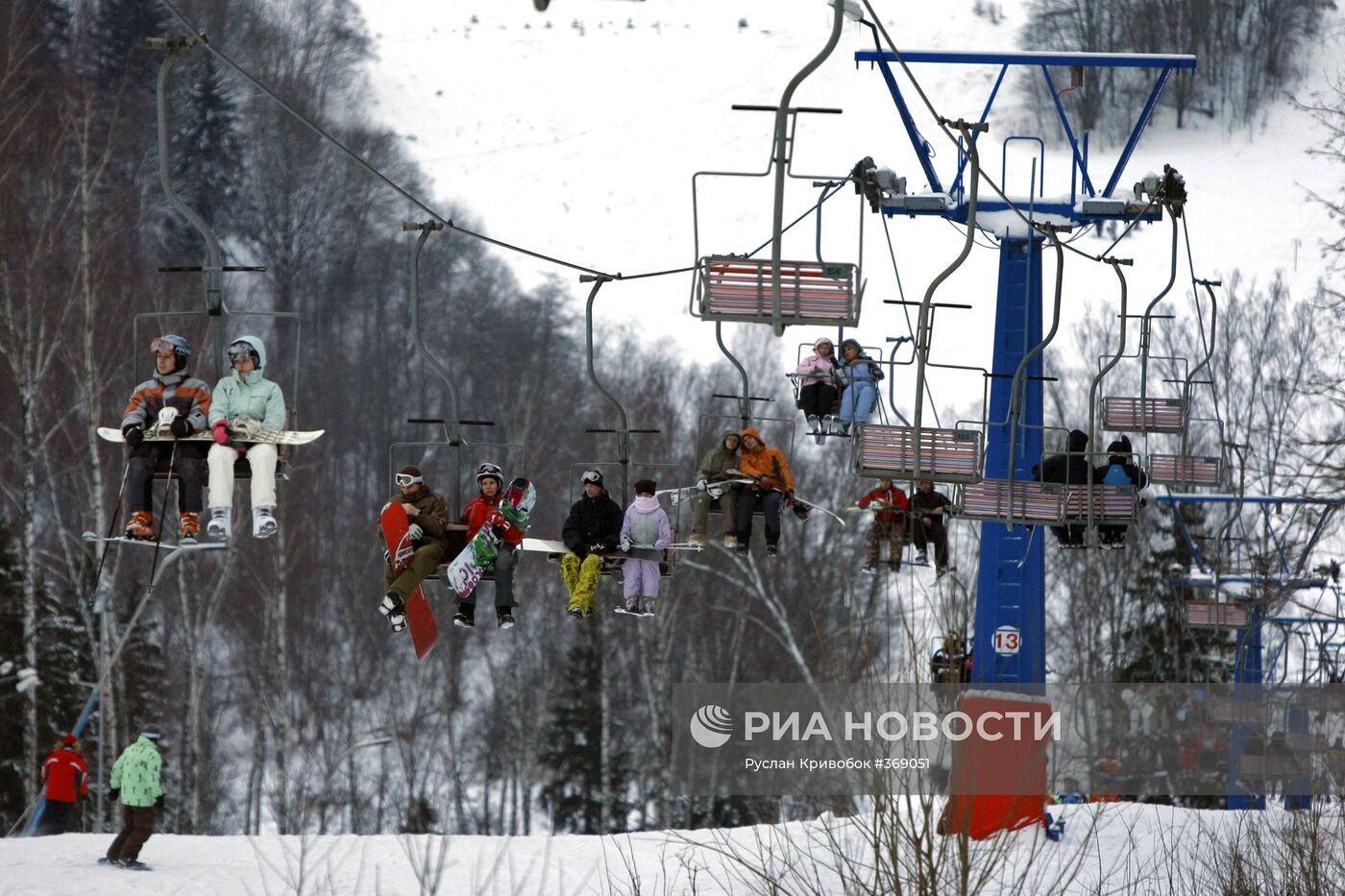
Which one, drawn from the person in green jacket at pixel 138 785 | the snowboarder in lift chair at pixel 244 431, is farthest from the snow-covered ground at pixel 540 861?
the snowboarder in lift chair at pixel 244 431

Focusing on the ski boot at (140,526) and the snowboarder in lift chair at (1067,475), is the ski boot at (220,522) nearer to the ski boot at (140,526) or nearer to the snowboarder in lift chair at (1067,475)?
the ski boot at (140,526)

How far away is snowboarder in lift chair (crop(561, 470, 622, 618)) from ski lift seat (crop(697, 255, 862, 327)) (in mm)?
2433

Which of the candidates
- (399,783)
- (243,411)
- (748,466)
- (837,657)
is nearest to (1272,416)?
(837,657)

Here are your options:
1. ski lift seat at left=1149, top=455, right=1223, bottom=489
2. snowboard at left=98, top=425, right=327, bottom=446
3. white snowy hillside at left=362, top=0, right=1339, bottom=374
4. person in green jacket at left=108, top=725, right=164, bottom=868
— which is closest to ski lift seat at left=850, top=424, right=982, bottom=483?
snowboard at left=98, top=425, right=327, bottom=446

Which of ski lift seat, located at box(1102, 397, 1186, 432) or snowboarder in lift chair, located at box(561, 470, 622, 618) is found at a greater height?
ski lift seat, located at box(1102, 397, 1186, 432)

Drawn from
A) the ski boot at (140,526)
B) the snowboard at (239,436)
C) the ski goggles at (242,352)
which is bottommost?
the ski boot at (140,526)

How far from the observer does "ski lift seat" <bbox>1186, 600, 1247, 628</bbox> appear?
91.5 ft

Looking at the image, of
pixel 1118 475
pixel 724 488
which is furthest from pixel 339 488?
pixel 724 488

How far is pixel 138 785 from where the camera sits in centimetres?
1961

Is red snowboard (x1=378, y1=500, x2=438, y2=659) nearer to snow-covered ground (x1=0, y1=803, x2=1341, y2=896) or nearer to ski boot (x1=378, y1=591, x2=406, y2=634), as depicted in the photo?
ski boot (x1=378, y1=591, x2=406, y2=634)

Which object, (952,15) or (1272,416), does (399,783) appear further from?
(952,15)

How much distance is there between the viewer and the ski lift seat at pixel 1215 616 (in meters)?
27.9

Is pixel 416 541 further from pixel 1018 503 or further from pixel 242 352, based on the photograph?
pixel 1018 503

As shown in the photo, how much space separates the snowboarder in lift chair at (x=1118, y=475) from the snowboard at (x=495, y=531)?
6632 millimetres
